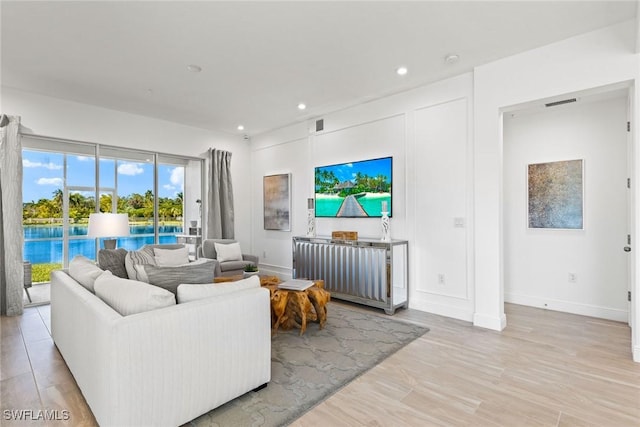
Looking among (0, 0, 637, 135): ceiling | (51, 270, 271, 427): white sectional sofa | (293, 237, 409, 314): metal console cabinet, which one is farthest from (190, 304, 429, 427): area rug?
(0, 0, 637, 135): ceiling

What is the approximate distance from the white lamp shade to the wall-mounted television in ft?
9.13

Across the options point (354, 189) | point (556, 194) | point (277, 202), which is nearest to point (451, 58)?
point (354, 189)

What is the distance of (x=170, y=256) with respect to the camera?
4000 mm

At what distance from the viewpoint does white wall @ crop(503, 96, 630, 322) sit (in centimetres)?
359

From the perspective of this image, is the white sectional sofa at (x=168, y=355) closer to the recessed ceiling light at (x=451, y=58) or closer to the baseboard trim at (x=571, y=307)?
the recessed ceiling light at (x=451, y=58)

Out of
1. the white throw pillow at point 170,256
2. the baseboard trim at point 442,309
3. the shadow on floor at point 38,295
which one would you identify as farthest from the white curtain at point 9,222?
the baseboard trim at point 442,309

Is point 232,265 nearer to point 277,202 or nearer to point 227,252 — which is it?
point 227,252

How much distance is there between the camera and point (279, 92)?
4238mm

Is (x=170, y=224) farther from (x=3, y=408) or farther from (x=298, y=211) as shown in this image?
(x=3, y=408)

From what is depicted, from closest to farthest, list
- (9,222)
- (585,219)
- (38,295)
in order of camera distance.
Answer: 1. (585,219)
2. (9,222)
3. (38,295)

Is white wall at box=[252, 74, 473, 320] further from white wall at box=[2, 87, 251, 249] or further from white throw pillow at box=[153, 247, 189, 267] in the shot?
white wall at box=[2, 87, 251, 249]

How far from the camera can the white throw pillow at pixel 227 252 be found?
5100 mm

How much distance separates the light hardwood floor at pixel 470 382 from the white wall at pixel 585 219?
1.75 feet

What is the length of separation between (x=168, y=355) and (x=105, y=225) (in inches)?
98.2
